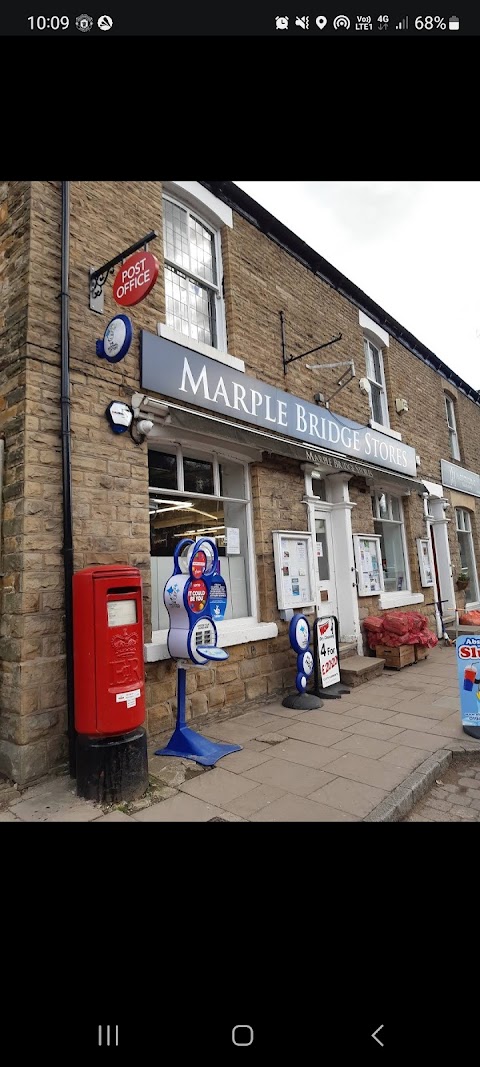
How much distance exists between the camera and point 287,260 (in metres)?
7.55

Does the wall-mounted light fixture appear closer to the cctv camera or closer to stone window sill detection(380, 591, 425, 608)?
the cctv camera

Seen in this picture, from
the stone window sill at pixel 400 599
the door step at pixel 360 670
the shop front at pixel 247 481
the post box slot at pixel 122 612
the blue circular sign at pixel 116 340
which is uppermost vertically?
the blue circular sign at pixel 116 340

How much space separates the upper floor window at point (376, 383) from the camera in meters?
9.95

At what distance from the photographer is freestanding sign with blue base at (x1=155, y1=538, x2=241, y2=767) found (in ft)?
13.6

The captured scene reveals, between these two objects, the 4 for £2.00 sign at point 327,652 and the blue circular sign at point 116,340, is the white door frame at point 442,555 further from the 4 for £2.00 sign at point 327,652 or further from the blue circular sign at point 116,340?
the blue circular sign at point 116,340

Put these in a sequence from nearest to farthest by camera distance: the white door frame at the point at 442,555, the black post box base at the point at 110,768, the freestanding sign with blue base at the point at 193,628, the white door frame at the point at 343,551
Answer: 1. the black post box base at the point at 110,768
2. the freestanding sign with blue base at the point at 193,628
3. the white door frame at the point at 343,551
4. the white door frame at the point at 442,555

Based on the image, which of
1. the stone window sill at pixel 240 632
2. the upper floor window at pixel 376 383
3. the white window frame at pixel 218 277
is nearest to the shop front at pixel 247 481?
the stone window sill at pixel 240 632

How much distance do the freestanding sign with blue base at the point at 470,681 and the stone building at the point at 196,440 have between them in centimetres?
215

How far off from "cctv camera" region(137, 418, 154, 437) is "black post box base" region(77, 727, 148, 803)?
2.62 m

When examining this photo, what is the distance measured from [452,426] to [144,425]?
10808mm

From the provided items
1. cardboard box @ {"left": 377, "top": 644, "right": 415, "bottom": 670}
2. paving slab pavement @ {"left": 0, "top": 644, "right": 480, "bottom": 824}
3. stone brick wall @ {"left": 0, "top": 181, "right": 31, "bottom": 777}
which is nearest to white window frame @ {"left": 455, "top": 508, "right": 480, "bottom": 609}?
cardboard box @ {"left": 377, "top": 644, "right": 415, "bottom": 670}

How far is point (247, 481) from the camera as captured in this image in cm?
632

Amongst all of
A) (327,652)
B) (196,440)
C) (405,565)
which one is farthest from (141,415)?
(405,565)
